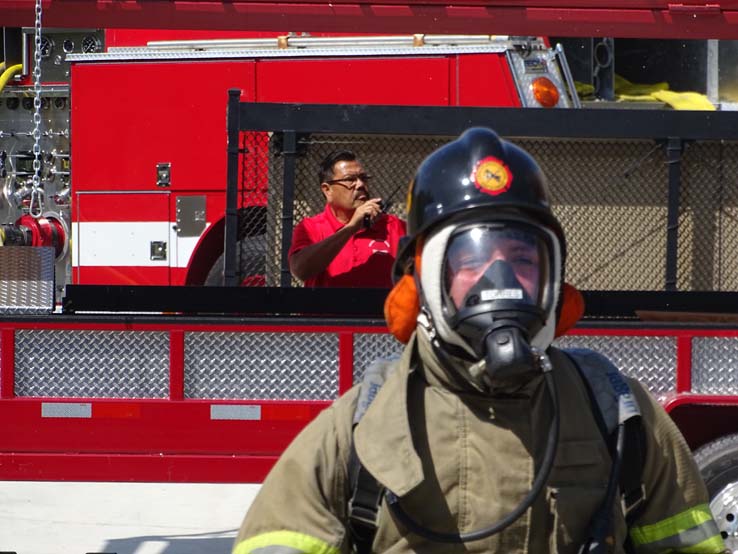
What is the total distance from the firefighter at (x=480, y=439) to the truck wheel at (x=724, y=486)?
272 cm

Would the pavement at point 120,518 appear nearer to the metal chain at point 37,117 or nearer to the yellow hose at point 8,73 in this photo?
the metal chain at point 37,117

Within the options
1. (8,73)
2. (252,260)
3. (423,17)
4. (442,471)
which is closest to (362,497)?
(442,471)

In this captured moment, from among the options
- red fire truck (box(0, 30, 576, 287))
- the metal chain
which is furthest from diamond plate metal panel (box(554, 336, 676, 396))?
red fire truck (box(0, 30, 576, 287))

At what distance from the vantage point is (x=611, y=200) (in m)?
5.12

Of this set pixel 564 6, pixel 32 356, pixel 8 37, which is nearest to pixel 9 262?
pixel 32 356

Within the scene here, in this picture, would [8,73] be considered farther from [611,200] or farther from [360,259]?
[611,200]

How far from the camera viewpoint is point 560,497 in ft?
6.33

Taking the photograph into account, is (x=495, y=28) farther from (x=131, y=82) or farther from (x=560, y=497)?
(x=560, y=497)

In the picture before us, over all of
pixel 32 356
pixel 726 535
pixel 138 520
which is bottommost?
pixel 138 520

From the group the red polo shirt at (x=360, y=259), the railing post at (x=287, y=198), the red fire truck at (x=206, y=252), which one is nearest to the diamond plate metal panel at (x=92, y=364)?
the red fire truck at (x=206, y=252)

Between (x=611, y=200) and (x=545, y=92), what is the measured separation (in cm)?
185

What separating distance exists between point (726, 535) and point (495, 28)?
8.10 feet

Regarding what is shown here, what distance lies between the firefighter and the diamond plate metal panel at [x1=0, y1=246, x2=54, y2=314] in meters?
3.03

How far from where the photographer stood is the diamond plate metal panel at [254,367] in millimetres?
4656
